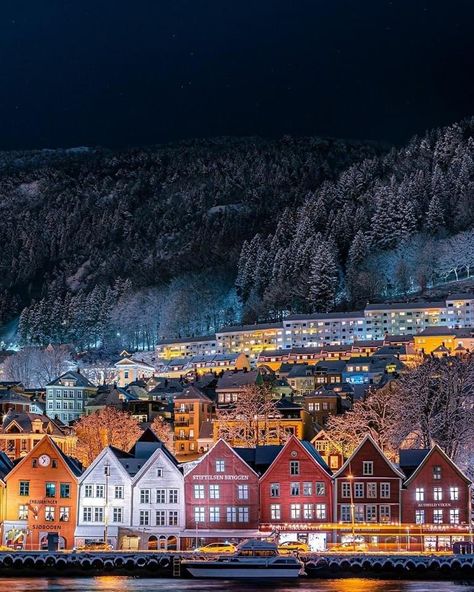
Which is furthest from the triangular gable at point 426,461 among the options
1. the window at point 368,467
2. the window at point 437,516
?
the window at point 437,516

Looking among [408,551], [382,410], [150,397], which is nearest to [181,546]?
[408,551]

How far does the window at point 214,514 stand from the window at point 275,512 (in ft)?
12.7

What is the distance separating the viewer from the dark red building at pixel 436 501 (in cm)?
7425

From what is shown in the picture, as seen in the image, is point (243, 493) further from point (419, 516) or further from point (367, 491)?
point (419, 516)

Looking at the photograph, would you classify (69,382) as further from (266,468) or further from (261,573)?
(261,573)

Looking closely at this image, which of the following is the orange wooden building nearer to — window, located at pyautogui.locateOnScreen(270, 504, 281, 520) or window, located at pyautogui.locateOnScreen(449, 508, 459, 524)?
window, located at pyautogui.locateOnScreen(270, 504, 281, 520)

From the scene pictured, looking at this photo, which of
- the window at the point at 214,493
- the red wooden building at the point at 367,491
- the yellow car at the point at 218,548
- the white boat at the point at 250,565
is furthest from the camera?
the window at the point at 214,493

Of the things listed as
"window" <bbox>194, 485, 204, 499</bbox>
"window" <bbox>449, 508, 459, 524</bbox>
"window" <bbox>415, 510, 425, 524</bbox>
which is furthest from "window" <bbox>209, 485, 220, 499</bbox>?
"window" <bbox>449, 508, 459, 524</bbox>

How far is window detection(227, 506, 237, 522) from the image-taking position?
7644 cm

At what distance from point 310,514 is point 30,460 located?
69.6 ft

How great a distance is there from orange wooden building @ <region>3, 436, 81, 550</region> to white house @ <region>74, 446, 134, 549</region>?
756 mm

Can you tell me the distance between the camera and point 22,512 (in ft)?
254

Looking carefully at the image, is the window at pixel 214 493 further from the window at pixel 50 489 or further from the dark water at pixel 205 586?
the dark water at pixel 205 586

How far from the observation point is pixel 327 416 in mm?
135250
